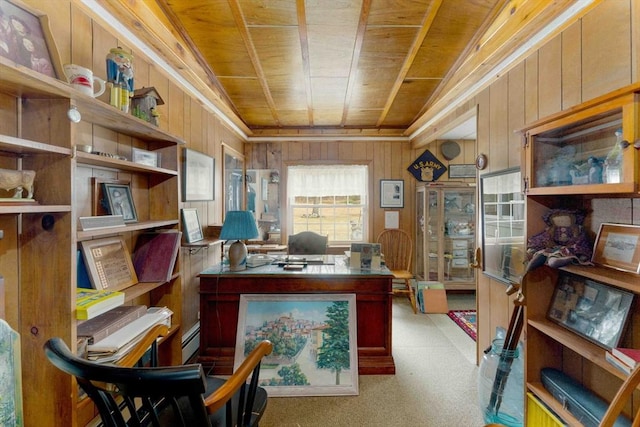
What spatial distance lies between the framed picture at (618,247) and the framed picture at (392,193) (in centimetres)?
322

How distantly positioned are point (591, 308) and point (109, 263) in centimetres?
234

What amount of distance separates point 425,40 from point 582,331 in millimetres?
1968

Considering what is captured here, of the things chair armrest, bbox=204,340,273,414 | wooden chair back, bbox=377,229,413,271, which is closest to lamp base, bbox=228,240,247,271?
chair armrest, bbox=204,340,273,414

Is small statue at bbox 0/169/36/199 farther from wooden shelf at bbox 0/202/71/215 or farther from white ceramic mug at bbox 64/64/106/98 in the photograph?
white ceramic mug at bbox 64/64/106/98

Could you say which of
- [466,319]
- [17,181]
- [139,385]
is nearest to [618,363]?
[139,385]

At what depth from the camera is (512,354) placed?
1.81 metres

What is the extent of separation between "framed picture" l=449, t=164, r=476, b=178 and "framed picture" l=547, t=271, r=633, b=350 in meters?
3.15

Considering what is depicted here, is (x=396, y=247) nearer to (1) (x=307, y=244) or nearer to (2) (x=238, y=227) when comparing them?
(1) (x=307, y=244)

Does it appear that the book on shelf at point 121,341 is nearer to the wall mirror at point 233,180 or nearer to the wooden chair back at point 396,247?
the wall mirror at point 233,180

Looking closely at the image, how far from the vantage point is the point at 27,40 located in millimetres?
1046

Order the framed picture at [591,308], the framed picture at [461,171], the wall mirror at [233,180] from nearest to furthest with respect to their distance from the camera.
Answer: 1. the framed picture at [591,308]
2. the wall mirror at [233,180]
3. the framed picture at [461,171]

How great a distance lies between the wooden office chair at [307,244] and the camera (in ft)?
12.5

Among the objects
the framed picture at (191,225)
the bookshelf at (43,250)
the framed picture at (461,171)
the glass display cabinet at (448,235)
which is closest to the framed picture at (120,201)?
the bookshelf at (43,250)

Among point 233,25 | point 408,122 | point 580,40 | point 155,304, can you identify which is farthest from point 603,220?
point 408,122
